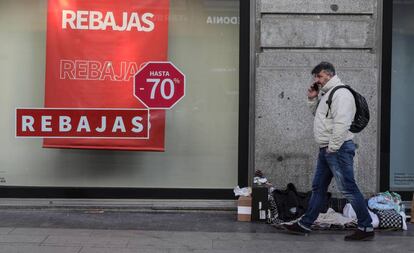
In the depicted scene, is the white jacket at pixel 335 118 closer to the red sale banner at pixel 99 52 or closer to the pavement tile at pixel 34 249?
the red sale banner at pixel 99 52

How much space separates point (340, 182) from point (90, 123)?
10.8ft

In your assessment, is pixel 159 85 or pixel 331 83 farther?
pixel 159 85

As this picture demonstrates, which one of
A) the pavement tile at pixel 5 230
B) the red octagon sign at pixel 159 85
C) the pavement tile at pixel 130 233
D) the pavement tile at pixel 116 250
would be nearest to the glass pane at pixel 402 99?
the red octagon sign at pixel 159 85

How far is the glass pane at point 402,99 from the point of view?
7.95 metres

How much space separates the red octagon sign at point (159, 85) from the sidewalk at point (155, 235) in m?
1.46

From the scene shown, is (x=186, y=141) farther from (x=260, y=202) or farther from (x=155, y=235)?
(x=155, y=235)

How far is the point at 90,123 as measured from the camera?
7.71 meters

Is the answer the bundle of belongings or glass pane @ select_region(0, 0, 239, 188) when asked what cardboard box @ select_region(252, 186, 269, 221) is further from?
glass pane @ select_region(0, 0, 239, 188)

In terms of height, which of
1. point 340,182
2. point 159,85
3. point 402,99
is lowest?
point 340,182

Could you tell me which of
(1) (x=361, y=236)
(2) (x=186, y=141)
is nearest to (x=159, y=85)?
(2) (x=186, y=141)

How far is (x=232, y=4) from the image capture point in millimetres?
7836

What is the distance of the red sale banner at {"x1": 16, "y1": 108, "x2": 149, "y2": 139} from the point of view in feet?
25.3

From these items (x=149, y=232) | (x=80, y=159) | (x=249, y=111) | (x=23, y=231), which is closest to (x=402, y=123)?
(x=249, y=111)

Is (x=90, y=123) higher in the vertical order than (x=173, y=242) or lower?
higher
